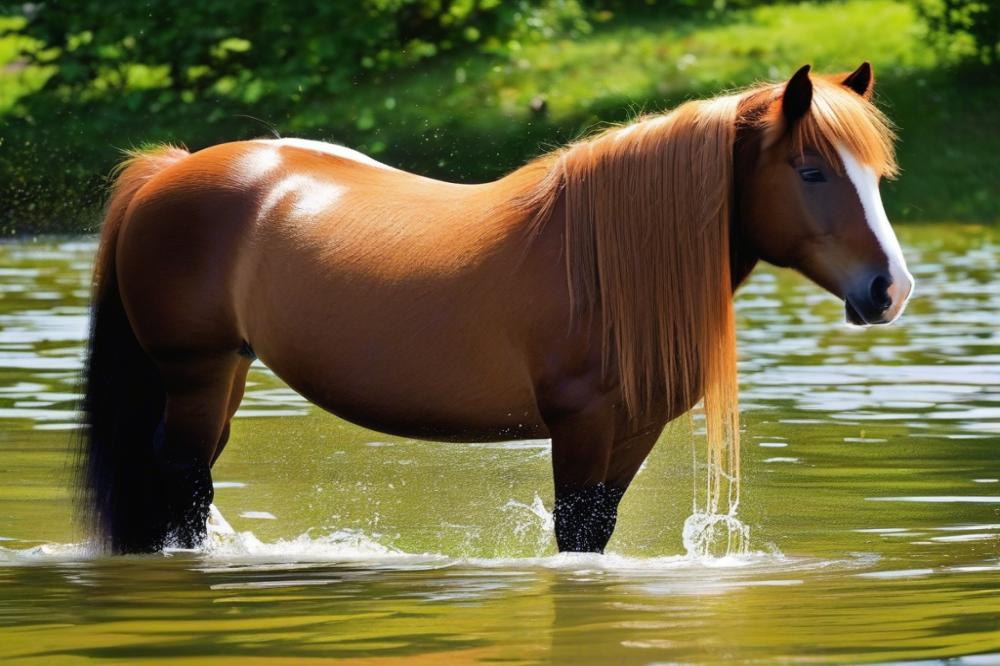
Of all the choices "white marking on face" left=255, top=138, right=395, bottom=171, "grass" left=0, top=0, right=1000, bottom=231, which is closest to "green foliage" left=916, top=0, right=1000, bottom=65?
"grass" left=0, top=0, right=1000, bottom=231

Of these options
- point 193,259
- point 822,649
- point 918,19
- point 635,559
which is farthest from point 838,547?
point 918,19

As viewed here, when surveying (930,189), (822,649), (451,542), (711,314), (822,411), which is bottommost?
(930,189)

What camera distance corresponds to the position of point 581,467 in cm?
530

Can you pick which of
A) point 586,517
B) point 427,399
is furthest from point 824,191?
point 427,399

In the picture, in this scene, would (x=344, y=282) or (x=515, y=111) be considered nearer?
(x=344, y=282)

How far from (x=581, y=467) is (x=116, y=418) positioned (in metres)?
1.79

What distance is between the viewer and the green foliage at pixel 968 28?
20.5m

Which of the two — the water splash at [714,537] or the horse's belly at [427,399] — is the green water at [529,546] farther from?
the horse's belly at [427,399]

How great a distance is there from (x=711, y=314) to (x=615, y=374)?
0.31 metres

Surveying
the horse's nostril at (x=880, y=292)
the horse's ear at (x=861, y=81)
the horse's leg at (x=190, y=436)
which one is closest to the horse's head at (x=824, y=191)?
the horse's nostril at (x=880, y=292)

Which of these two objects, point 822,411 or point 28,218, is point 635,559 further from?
point 28,218

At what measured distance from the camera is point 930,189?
1794 centimetres

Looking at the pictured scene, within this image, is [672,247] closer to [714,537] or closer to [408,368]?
[408,368]

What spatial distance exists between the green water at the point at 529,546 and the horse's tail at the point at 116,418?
0.18 m
